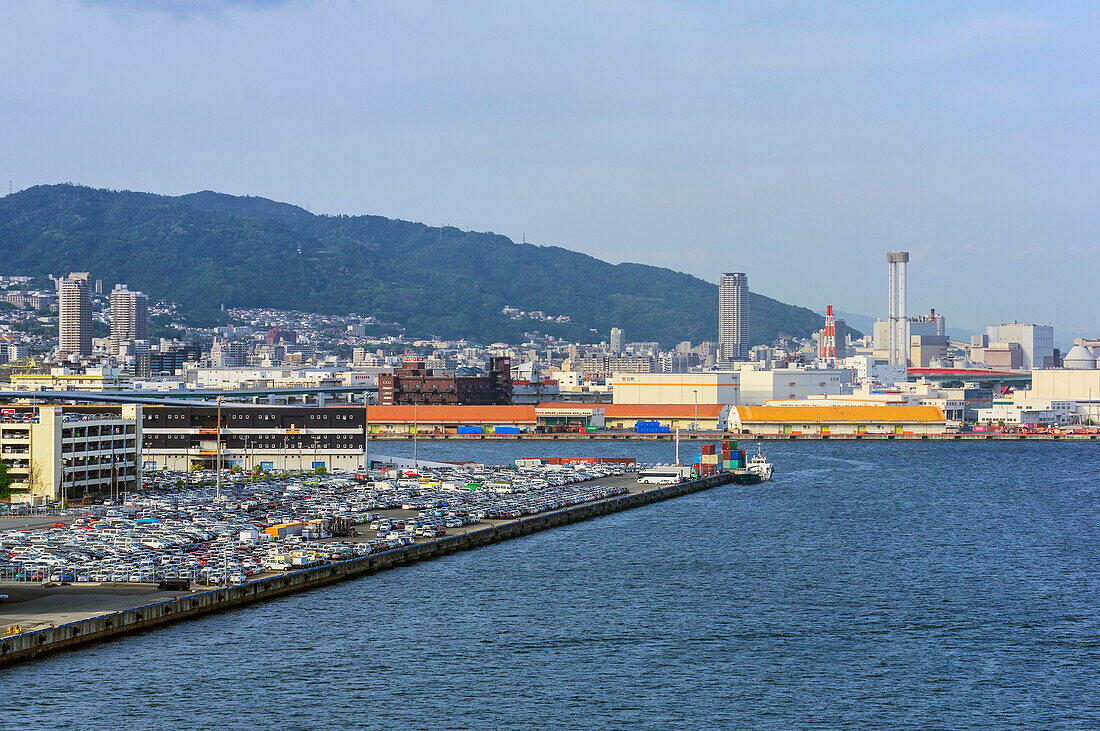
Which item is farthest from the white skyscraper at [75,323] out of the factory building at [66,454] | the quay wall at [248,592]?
the quay wall at [248,592]

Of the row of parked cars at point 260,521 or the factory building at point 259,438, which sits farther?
the factory building at point 259,438

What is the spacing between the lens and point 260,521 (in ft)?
114

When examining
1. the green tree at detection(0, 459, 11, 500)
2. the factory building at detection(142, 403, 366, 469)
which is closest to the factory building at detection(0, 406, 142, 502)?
the green tree at detection(0, 459, 11, 500)

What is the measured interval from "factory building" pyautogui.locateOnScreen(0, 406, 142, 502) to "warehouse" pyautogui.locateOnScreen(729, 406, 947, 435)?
4970cm

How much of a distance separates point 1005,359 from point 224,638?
176 m

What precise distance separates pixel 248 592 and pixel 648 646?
23.7ft

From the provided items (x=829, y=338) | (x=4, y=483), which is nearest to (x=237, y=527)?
(x=4, y=483)

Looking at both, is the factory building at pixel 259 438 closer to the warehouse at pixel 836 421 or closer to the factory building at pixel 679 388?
the warehouse at pixel 836 421

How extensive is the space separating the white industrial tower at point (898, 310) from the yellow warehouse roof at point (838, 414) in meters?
100

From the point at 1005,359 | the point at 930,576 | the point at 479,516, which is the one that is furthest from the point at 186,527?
the point at 1005,359

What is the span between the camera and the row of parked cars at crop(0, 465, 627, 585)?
2733 centimetres

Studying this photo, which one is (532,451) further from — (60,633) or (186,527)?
(60,633)

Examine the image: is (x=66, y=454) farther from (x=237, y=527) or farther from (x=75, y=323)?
(x=75, y=323)

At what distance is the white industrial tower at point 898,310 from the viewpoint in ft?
620
